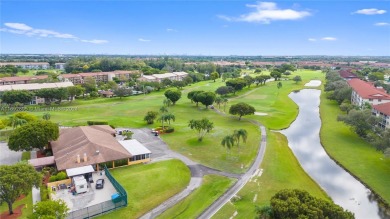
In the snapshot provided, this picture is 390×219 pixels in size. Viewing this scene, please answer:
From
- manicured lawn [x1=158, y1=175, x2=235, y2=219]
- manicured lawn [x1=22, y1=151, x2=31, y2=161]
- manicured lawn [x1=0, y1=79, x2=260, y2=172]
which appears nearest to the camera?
manicured lawn [x1=158, y1=175, x2=235, y2=219]

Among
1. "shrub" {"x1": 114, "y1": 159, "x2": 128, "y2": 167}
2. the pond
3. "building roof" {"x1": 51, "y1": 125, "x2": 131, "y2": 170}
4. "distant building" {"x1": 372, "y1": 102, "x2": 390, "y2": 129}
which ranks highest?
"distant building" {"x1": 372, "y1": 102, "x2": 390, "y2": 129}

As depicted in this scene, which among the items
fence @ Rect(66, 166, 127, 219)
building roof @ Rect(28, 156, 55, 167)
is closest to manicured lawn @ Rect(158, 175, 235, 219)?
fence @ Rect(66, 166, 127, 219)

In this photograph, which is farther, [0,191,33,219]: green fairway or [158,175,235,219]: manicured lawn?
[158,175,235,219]: manicured lawn

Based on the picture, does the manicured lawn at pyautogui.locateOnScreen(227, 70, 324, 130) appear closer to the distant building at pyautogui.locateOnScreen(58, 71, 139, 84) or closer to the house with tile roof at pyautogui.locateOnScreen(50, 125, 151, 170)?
the house with tile roof at pyautogui.locateOnScreen(50, 125, 151, 170)

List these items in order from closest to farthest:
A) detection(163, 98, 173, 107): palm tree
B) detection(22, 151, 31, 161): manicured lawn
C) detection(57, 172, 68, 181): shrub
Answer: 1. detection(57, 172, 68, 181): shrub
2. detection(22, 151, 31, 161): manicured lawn
3. detection(163, 98, 173, 107): palm tree

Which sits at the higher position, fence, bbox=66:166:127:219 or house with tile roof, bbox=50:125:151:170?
house with tile roof, bbox=50:125:151:170

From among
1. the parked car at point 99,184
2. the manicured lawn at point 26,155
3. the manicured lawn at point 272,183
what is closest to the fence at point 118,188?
the parked car at point 99,184

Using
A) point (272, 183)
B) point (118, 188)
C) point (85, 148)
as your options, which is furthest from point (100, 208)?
point (272, 183)

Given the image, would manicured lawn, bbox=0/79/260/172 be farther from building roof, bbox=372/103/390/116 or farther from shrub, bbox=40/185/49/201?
building roof, bbox=372/103/390/116

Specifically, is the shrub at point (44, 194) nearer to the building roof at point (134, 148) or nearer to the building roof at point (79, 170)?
the building roof at point (79, 170)
